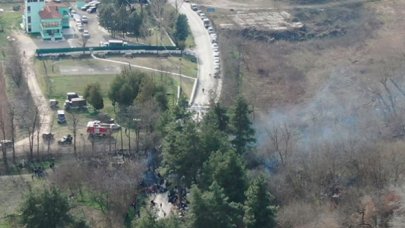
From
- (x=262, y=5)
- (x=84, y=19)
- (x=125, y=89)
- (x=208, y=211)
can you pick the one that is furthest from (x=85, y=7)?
(x=208, y=211)

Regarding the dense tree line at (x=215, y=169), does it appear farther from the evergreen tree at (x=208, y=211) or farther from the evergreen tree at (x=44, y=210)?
the evergreen tree at (x=44, y=210)

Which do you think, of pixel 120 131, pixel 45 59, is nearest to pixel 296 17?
pixel 45 59

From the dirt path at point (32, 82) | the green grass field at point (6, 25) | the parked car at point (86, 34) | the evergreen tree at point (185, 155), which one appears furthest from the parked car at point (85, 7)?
the evergreen tree at point (185, 155)

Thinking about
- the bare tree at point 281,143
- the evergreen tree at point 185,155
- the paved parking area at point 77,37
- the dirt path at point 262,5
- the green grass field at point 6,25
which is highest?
the evergreen tree at point 185,155

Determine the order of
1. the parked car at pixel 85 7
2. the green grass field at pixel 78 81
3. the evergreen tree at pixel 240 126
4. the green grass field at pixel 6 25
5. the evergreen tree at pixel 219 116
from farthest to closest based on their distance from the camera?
the parked car at pixel 85 7
the green grass field at pixel 6 25
the green grass field at pixel 78 81
the evergreen tree at pixel 219 116
the evergreen tree at pixel 240 126

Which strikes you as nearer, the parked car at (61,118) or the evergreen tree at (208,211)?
the evergreen tree at (208,211)

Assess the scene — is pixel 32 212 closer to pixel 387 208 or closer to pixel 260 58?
pixel 387 208
